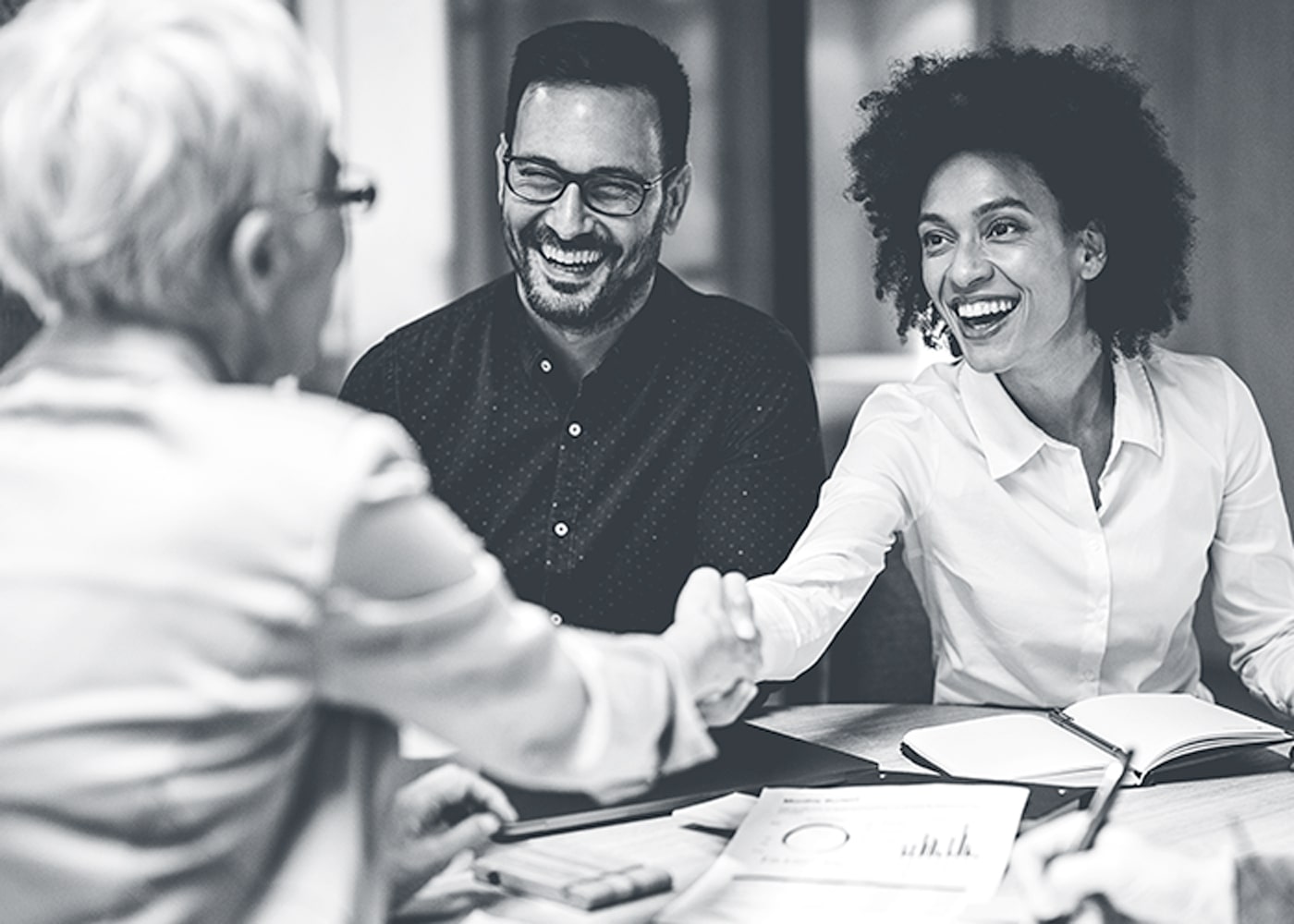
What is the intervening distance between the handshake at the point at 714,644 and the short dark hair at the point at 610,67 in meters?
1.24

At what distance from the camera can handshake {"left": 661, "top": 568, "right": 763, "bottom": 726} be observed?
1.13 m

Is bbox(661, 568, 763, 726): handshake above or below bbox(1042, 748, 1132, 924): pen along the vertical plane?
above

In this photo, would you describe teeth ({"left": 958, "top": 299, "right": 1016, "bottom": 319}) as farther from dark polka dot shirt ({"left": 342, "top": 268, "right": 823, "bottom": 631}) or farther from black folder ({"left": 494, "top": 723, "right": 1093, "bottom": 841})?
black folder ({"left": 494, "top": 723, "right": 1093, "bottom": 841})

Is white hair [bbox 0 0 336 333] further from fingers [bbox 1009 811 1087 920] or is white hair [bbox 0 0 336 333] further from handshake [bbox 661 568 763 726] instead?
fingers [bbox 1009 811 1087 920]

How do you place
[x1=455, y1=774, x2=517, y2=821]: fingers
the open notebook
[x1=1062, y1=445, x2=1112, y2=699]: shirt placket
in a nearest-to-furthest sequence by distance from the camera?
[x1=455, y1=774, x2=517, y2=821]: fingers → the open notebook → [x1=1062, y1=445, x2=1112, y2=699]: shirt placket

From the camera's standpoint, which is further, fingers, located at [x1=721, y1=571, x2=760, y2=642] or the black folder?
the black folder

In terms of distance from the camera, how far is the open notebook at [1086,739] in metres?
1.56

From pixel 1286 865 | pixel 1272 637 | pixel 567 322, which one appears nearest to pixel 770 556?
pixel 567 322

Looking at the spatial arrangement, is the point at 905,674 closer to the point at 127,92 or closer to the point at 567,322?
the point at 567,322

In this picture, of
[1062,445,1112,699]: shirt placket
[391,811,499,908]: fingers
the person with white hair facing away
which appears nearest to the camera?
the person with white hair facing away

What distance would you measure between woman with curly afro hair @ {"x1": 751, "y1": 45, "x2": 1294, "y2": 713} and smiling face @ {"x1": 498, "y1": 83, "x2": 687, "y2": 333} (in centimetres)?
44

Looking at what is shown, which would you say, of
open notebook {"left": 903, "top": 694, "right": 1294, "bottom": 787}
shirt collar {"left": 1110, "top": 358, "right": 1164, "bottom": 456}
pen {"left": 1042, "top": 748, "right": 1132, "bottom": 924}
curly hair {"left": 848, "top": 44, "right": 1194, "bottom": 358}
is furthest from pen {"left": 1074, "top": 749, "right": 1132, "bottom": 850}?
curly hair {"left": 848, "top": 44, "right": 1194, "bottom": 358}

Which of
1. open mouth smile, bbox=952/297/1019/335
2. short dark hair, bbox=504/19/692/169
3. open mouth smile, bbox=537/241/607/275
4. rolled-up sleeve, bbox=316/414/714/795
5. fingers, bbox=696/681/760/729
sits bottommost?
fingers, bbox=696/681/760/729

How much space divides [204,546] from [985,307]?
1.57 m
